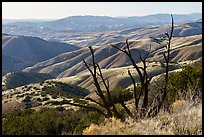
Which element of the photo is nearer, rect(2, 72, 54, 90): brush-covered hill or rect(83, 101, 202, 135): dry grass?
rect(83, 101, 202, 135): dry grass

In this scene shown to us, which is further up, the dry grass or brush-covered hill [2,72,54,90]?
the dry grass

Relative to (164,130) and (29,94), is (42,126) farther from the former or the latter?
(29,94)

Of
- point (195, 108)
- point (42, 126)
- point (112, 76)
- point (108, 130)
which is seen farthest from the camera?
point (112, 76)

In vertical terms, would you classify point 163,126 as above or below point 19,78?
above

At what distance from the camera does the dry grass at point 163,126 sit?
233 inches

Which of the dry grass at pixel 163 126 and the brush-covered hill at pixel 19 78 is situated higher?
the dry grass at pixel 163 126

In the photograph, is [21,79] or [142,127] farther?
[21,79]

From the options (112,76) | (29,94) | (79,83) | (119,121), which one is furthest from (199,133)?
(79,83)

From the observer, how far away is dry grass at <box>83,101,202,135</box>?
5922mm

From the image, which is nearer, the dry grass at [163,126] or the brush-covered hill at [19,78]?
the dry grass at [163,126]

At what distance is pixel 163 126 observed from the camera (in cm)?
679

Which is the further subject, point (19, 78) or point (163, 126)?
point (19, 78)

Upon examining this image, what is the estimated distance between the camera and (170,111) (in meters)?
8.17

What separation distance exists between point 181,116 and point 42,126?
28.2 feet
